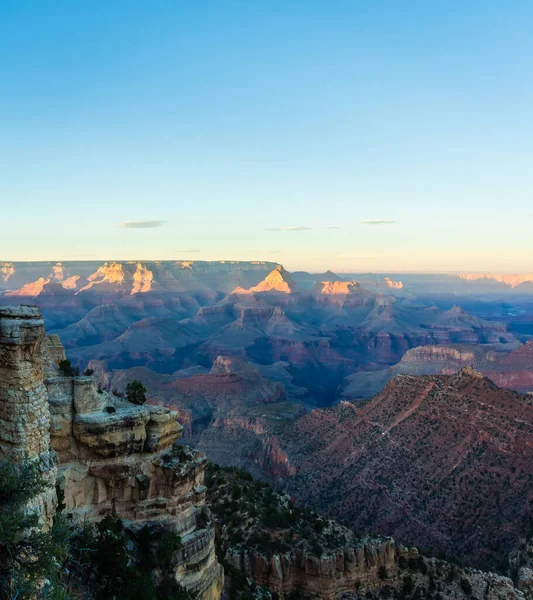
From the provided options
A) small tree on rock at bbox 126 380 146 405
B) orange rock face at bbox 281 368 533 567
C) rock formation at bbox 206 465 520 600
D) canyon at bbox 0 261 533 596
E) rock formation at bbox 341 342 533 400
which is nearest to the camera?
canyon at bbox 0 261 533 596

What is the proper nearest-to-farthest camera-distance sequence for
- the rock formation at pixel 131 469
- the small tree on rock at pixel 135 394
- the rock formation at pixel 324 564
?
the rock formation at pixel 131 469
the rock formation at pixel 324 564
the small tree on rock at pixel 135 394

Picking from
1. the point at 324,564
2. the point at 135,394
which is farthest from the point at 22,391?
the point at 324,564

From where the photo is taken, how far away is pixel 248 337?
164000mm

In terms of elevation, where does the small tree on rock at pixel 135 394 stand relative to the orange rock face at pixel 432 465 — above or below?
above

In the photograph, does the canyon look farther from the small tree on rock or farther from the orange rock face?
the small tree on rock

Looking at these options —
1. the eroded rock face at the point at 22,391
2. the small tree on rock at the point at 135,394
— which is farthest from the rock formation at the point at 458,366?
the eroded rock face at the point at 22,391

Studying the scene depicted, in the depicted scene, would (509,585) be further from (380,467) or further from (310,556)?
(380,467)

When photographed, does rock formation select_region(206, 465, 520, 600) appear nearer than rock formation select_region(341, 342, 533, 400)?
Yes

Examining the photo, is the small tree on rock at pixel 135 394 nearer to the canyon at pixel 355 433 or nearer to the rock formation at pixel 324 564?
the canyon at pixel 355 433

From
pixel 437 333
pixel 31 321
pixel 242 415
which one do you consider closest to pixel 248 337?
pixel 437 333

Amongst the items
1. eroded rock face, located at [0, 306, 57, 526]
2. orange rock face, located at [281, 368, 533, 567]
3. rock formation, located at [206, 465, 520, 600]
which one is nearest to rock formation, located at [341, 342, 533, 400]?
orange rock face, located at [281, 368, 533, 567]

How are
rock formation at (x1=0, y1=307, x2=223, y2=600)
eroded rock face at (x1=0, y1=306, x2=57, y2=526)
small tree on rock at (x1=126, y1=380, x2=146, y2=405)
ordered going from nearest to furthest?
1. eroded rock face at (x1=0, y1=306, x2=57, y2=526)
2. rock formation at (x1=0, y1=307, x2=223, y2=600)
3. small tree on rock at (x1=126, y1=380, x2=146, y2=405)

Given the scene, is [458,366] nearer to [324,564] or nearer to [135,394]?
[324,564]

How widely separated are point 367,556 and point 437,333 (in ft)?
508
